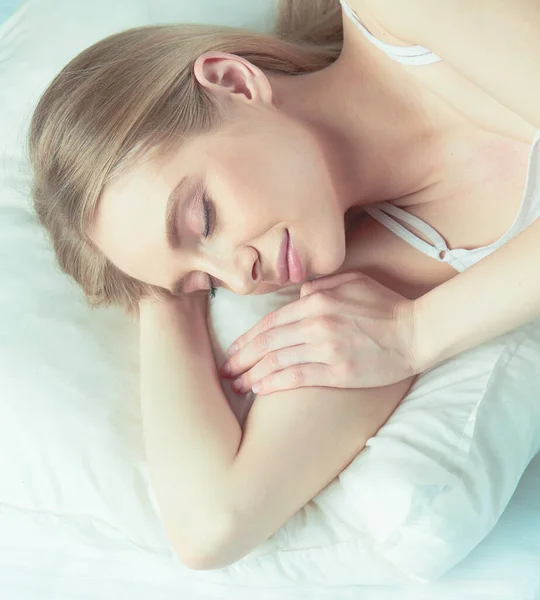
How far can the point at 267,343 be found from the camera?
3.59 ft

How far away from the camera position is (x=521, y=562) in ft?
3.17

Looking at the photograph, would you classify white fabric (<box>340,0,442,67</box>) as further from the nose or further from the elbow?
the elbow

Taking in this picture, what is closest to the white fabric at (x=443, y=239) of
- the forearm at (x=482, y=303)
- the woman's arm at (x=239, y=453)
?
the forearm at (x=482, y=303)

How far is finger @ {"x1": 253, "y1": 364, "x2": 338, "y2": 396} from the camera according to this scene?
3.41 ft

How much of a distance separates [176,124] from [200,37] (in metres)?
0.23

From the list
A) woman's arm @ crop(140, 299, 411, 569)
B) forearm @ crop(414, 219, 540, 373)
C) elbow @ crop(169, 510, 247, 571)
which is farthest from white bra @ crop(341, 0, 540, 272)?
elbow @ crop(169, 510, 247, 571)

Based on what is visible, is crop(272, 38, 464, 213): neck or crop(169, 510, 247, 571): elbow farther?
crop(272, 38, 464, 213): neck

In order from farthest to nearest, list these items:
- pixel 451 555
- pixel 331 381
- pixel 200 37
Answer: pixel 200 37 < pixel 331 381 < pixel 451 555

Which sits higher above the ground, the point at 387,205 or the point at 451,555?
the point at 387,205

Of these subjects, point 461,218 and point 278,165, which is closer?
point 278,165

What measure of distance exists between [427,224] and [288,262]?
0.29 m

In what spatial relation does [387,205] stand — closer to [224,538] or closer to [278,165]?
[278,165]

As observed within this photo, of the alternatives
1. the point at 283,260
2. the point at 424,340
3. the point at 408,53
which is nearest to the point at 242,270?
the point at 283,260

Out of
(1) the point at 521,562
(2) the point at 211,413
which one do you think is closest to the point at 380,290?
(2) the point at 211,413
